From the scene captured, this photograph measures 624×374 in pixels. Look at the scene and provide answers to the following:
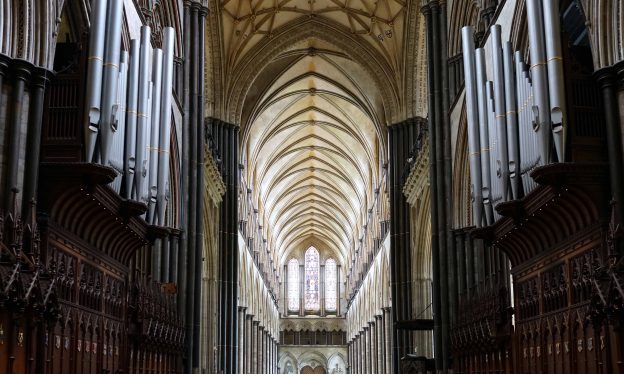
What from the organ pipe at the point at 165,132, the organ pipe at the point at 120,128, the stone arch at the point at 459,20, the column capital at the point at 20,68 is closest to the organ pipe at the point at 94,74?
the organ pipe at the point at 120,128

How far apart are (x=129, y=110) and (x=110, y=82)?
4.32 feet

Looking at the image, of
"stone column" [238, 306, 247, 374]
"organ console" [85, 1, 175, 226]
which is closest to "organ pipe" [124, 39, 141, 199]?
"organ console" [85, 1, 175, 226]

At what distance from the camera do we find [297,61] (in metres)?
38.8

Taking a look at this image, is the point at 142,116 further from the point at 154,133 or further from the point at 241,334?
the point at 241,334

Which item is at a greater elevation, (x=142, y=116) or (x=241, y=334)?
(x=142, y=116)

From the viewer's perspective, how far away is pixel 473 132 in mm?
15875

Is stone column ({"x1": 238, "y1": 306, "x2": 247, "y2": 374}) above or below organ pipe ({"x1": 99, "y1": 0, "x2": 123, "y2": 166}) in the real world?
below

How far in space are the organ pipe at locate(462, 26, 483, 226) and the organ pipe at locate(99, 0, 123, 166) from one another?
695 centimetres

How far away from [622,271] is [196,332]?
12973 mm

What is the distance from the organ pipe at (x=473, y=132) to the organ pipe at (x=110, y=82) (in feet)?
22.8

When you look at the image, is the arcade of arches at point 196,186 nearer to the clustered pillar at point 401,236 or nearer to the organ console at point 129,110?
the organ console at point 129,110

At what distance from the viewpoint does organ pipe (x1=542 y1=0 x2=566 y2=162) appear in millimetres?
11773

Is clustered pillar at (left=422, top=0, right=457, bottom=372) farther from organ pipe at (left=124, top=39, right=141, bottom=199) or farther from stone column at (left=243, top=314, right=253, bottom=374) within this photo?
stone column at (left=243, top=314, right=253, bottom=374)

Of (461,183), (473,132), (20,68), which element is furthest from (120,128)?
(461,183)
